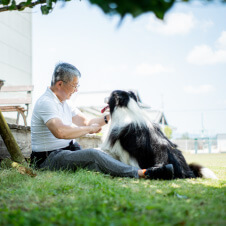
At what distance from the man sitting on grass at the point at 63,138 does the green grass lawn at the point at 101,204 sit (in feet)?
1.60

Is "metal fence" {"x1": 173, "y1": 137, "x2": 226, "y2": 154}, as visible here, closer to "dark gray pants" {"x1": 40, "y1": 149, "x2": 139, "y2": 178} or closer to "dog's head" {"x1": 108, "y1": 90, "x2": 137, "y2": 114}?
"dog's head" {"x1": 108, "y1": 90, "x2": 137, "y2": 114}

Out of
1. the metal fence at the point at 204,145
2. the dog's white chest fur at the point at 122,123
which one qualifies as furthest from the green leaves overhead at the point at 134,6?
the metal fence at the point at 204,145

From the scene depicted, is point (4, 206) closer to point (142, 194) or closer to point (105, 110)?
point (142, 194)

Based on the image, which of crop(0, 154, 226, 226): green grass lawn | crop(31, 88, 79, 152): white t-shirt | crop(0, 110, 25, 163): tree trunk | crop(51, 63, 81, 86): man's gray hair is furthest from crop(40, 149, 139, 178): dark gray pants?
crop(51, 63, 81, 86): man's gray hair

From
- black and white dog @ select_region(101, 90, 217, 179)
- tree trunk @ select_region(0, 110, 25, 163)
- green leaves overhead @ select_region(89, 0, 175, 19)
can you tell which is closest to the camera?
green leaves overhead @ select_region(89, 0, 175, 19)

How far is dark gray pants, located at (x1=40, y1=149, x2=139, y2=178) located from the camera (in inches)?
128

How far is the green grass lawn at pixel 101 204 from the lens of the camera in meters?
1.50

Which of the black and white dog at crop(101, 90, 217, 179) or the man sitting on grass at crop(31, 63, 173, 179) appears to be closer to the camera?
the man sitting on grass at crop(31, 63, 173, 179)

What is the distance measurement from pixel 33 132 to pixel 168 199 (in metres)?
2.13

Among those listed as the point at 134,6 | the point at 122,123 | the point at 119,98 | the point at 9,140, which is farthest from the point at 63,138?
the point at 134,6

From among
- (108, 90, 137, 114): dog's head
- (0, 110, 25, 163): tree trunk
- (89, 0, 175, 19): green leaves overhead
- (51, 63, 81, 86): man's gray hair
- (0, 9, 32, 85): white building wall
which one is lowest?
(0, 110, 25, 163): tree trunk

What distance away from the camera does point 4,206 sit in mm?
1832

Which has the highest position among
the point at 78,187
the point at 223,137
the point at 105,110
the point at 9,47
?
the point at 9,47

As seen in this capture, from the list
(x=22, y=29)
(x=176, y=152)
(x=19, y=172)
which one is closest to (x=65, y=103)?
(x=19, y=172)
